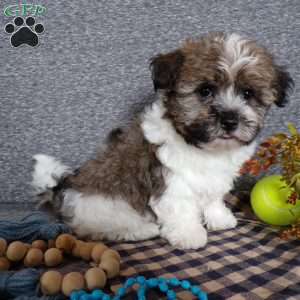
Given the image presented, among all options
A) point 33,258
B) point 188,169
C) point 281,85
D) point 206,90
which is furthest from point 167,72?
point 33,258

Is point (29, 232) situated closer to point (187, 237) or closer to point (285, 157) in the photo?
point (187, 237)

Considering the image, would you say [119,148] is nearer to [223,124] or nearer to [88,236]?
[88,236]

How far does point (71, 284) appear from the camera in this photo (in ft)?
4.46

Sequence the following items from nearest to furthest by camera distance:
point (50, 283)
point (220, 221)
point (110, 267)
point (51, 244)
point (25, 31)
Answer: point (50, 283), point (110, 267), point (51, 244), point (220, 221), point (25, 31)

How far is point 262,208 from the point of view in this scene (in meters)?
2.04

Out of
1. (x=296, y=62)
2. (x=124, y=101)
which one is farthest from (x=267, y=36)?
(x=124, y=101)

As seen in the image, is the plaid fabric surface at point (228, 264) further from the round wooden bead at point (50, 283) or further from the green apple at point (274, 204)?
the round wooden bead at point (50, 283)

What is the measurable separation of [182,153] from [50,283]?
3.03 feet

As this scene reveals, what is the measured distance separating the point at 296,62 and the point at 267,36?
29 centimetres

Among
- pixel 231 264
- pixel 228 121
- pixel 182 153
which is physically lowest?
pixel 231 264

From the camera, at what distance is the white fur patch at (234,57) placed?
5.82 ft

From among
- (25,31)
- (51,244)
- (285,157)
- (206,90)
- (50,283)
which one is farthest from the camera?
(25,31)

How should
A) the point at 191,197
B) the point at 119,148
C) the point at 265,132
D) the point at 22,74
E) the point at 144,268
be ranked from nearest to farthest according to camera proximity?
the point at 144,268, the point at 191,197, the point at 119,148, the point at 22,74, the point at 265,132

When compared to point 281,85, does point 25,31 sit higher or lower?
higher
